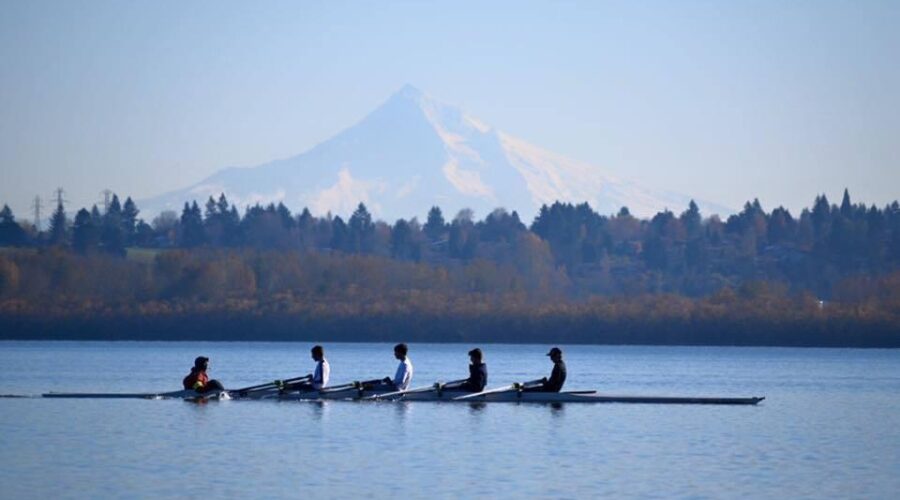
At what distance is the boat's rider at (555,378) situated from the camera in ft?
141

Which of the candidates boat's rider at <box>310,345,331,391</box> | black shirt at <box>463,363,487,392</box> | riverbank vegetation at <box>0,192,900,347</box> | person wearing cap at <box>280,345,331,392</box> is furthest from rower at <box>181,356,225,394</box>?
riverbank vegetation at <box>0,192,900,347</box>

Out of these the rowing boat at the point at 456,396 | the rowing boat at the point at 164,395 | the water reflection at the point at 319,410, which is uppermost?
the rowing boat at the point at 164,395

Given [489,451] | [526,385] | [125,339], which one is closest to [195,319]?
[125,339]

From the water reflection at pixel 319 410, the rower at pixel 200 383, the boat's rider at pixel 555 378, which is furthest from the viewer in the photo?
the rower at pixel 200 383

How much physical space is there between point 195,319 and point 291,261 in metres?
20.3

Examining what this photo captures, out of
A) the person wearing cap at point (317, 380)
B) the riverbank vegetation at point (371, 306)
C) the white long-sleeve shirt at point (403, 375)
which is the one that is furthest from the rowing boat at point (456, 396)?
the riverbank vegetation at point (371, 306)

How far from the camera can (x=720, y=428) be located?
40531mm

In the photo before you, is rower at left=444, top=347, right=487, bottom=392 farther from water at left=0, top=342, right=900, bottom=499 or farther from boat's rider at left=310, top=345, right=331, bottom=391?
boat's rider at left=310, top=345, right=331, bottom=391

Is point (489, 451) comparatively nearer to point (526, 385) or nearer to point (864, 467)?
point (864, 467)

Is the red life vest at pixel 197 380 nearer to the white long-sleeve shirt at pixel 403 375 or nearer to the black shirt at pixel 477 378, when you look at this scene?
the white long-sleeve shirt at pixel 403 375

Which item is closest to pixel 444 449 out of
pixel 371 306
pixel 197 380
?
pixel 197 380

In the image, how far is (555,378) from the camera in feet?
145

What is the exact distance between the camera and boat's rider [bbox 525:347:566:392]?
43062 mm

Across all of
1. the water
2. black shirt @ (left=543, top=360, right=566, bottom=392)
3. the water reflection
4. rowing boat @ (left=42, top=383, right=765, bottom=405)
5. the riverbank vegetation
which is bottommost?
the water
